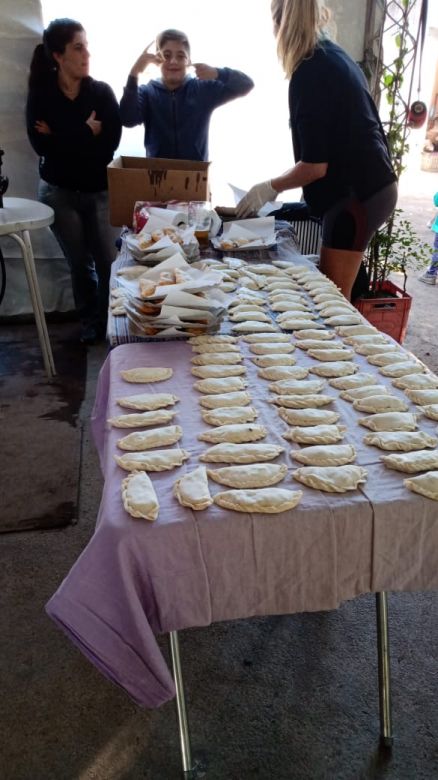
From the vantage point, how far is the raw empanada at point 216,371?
140 centimetres

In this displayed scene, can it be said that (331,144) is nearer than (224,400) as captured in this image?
No

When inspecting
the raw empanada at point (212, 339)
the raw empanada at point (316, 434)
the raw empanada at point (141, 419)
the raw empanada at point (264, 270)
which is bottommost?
the raw empanada at point (141, 419)

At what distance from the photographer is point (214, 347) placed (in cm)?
156

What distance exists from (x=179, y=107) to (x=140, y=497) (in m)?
2.68

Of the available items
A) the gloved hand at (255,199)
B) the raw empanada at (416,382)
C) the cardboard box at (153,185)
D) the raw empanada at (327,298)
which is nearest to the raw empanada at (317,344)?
the raw empanada at (416,382)

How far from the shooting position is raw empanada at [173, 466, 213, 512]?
3.07 ft

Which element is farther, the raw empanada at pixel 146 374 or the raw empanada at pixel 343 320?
the raw empanada at pixel 343 320

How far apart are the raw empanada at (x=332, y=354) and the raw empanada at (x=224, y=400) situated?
31cm

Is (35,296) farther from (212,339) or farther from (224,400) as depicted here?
(224,400)

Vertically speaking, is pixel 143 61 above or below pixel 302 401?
above

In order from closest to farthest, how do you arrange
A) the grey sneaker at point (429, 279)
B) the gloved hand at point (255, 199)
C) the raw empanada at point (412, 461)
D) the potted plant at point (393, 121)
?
the raw empanada at point (412, 461), the gloved hand at point (255, 199), the potted plant at point (393, 121), the grey sneaker at point (429, 279)

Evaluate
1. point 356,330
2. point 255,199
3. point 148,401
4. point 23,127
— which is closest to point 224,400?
point 148,401

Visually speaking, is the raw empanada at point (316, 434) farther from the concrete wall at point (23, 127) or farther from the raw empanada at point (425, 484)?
the concrete wall at point (23, 127)

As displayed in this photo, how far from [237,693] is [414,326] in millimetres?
2904
